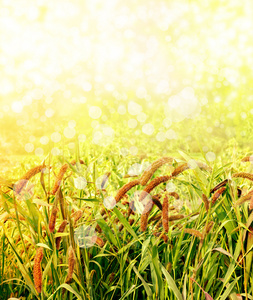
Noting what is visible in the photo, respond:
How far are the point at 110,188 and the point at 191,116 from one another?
7.47 metres

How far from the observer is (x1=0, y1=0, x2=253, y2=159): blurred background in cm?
862

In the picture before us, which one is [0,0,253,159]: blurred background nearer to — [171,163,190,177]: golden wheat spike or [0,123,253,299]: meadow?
[0,123,253,299]: meadow

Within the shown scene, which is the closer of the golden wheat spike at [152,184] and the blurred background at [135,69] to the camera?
the golden wheat spike at [152,184]

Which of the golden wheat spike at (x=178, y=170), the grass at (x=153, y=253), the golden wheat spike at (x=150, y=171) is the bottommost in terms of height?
the grass at (x=153, y=253)

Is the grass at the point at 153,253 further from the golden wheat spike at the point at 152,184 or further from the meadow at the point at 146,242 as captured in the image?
the golden wheat spike at the point at 152,184

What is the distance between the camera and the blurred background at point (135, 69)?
339 inches

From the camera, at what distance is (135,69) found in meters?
11.0

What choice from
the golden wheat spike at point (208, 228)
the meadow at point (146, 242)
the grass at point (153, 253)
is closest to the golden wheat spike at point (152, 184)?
the meadow at point (146, 242)

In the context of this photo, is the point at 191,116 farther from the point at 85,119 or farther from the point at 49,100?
the point at 49,100

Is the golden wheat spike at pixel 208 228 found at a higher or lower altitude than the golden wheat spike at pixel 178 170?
lower

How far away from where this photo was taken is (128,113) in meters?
9.37

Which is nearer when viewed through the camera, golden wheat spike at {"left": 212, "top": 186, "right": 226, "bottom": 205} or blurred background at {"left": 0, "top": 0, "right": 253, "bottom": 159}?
golden wheat spike at {"left": 212, "top": 186, "right": 226, "bottom": 205}

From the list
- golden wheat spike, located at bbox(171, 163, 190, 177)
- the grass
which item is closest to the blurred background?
the grass

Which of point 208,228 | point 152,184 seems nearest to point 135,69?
point 208,228
